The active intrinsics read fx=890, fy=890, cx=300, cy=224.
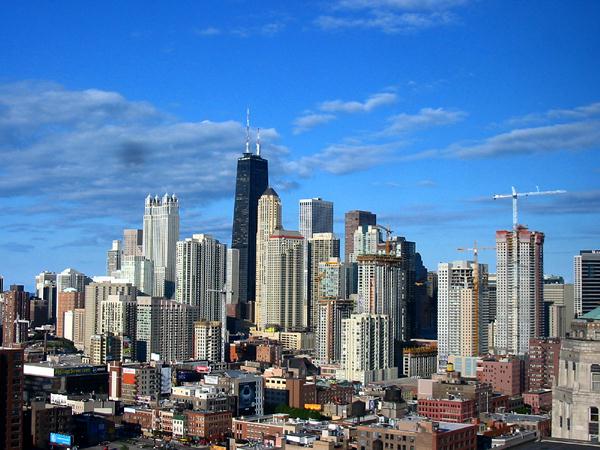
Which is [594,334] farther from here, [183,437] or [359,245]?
[359,245]

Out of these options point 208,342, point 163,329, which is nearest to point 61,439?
point 208,342

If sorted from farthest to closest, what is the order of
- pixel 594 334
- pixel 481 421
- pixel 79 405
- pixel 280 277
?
pixel 280 277, pixel 79 405, pixel 481 421, pixel 594 334

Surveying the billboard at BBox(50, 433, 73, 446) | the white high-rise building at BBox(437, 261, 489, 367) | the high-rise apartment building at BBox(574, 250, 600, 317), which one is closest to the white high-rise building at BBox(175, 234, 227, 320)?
the white high-rise building at BBox(437, 261, 489, 367)

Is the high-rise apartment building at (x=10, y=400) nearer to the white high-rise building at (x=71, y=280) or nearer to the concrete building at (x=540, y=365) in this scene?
the concrete building at (x=540, y=365)

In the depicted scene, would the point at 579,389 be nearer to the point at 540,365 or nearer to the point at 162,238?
the point at 540,365

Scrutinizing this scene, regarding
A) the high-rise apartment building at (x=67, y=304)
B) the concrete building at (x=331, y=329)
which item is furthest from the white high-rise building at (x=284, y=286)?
the concrete building at (x=331, y=329)

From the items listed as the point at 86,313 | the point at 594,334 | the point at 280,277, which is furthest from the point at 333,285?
the point at 594,334
